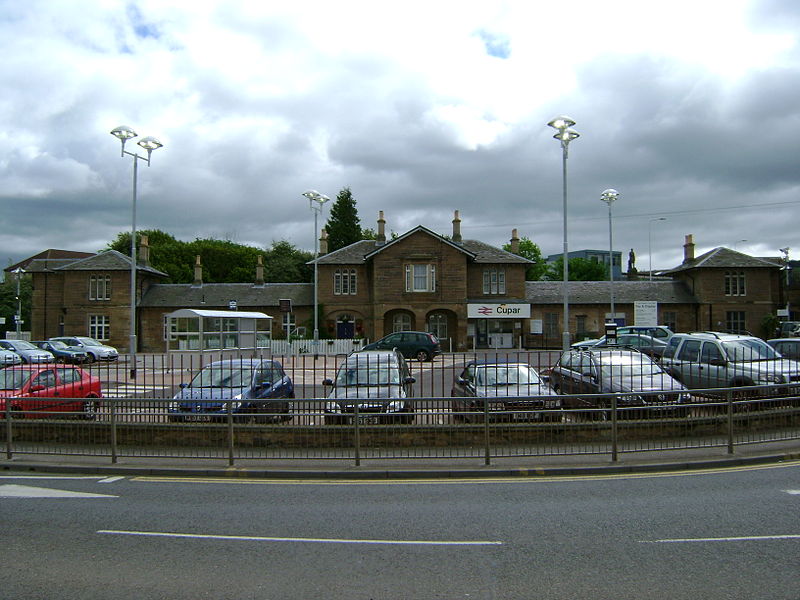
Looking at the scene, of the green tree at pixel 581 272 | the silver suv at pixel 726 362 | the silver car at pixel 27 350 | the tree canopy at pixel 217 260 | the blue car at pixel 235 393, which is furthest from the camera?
the green tree at pixel 581 272

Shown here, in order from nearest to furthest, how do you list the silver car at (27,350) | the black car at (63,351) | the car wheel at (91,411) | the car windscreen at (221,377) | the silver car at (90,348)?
the car wheel at (91,411) → the car windscreen at (221,377) → the silver car at (27,350) → the black car at (63,351) → the silver car at (90,348)

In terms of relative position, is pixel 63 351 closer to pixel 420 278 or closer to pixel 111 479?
pixel 420 278

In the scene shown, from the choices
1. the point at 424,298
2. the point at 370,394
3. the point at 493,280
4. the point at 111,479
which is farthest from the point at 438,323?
the point at 111,479

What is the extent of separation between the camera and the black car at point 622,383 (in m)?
11.1

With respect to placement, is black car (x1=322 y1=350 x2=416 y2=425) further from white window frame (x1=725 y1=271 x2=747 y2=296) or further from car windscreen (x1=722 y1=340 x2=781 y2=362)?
white window frame (x1=725 y1=271 x2=747 y2=296)

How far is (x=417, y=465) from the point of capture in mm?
A: 10164

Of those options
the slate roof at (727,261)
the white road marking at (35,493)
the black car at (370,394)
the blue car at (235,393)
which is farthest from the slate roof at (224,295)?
the white road marking at (35,493)

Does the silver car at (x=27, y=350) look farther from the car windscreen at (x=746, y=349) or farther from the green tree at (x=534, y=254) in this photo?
the green tree at (x=534, y=254)

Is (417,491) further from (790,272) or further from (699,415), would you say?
(790,272)

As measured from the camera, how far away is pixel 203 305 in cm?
5025

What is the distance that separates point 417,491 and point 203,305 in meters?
44.4

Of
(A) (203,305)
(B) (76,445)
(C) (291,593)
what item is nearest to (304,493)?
(C) (291,593)

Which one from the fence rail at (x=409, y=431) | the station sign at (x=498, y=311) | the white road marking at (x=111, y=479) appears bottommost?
the white road marking at (x=111, y=479)

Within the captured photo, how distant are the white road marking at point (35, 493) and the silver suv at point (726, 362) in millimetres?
12057
